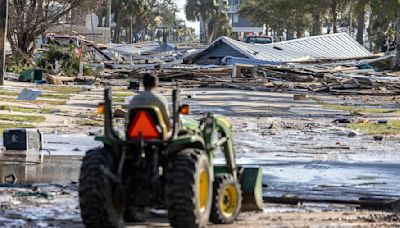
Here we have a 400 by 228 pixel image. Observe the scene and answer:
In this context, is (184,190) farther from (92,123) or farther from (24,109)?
(24,109)

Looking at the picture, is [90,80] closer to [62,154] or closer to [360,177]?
[62,154]

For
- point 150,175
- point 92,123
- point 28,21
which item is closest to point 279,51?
point 28,21

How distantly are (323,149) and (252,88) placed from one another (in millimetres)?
22574

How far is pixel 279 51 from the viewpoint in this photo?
6669cm

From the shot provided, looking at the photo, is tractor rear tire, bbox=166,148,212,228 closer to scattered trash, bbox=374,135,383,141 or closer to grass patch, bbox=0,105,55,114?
scattered trash, bbox=374,135,383,141

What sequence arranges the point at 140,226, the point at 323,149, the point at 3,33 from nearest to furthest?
the point at 140,226, the point at 323,149, the point at 3,33

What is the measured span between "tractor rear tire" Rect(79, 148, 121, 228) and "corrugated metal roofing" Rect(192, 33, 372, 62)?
5066 centimetres

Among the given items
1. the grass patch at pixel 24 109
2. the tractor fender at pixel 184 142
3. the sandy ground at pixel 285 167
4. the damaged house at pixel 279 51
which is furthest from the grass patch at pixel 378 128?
the damaged house at pixel 279 51

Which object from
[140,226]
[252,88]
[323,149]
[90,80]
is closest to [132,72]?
[90,80]

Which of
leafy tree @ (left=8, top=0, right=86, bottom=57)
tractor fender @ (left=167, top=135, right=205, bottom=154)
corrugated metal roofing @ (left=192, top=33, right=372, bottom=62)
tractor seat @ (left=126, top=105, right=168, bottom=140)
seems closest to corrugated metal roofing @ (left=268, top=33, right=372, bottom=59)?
corrugated metal roofing @ (left=192, top=33, right=372, bottom=62)

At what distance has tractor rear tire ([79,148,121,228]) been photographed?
9273mm

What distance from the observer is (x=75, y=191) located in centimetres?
1315

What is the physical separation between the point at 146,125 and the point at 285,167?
746cm

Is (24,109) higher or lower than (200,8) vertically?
lower
